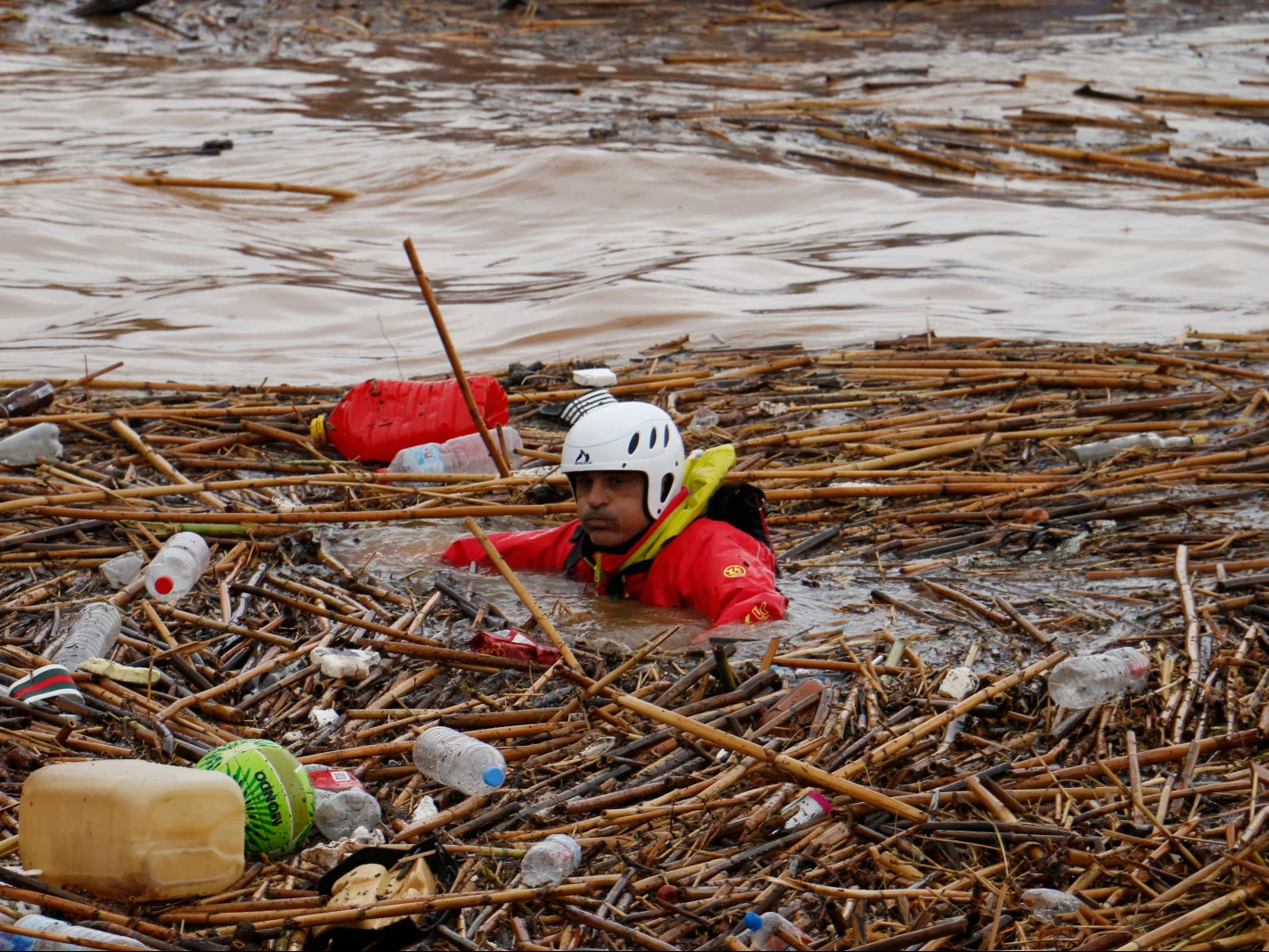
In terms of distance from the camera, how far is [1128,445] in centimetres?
695

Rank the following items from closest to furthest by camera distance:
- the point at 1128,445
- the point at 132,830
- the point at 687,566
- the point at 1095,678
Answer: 1. the point at 132,830
2. the point at 1095,678
3. the point at 687,566
4. the point at 1128,445

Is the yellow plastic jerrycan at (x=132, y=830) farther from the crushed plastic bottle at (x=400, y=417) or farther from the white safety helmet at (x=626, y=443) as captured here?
the crushed plastic bottle at (x=400, y=417)

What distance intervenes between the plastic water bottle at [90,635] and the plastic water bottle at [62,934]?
1.41 m

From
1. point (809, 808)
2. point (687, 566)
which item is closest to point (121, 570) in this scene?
point (687, 566)

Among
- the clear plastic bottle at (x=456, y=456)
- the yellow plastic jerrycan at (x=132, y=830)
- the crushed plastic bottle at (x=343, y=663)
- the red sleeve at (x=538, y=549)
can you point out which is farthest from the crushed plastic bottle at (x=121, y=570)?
the yellow plastic jerrycan at (x=132, y=830)

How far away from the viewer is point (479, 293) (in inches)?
460

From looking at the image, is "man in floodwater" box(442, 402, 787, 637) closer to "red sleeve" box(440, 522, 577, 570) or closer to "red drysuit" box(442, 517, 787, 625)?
"red drysuit" box(442, 517, 787, 625)

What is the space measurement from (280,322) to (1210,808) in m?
8.26

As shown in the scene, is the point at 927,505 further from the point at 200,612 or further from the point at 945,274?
the point at 945,274

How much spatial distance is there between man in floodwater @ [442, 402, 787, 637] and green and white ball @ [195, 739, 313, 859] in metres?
2.01

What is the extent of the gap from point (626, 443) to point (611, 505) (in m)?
0.28

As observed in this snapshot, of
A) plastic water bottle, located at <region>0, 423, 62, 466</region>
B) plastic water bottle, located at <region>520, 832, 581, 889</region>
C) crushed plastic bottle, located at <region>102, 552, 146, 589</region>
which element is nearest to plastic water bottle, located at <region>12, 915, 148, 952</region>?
plastic water bottle, located at <region>520, 832, 581, 889</region>

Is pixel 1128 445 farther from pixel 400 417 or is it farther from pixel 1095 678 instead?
pixel 400 417

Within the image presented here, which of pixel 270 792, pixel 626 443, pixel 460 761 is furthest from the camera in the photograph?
pixel 626 443
